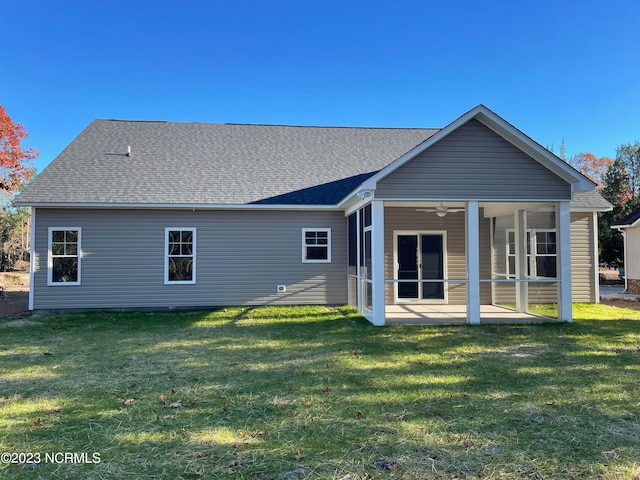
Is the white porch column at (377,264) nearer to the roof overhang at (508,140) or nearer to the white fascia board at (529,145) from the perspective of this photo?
the roof overhang at (508,140)

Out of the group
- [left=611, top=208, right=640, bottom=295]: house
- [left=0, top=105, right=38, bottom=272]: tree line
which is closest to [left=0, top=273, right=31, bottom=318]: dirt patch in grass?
[left=0, top=105, right=38, bottom=272]: tree line

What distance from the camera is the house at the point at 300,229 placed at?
892 centimetres

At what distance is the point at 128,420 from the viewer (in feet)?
12.4

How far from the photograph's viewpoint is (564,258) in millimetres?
8945

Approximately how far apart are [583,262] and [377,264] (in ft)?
Result: 25.5

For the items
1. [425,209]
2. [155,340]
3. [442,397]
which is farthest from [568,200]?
[155,340]

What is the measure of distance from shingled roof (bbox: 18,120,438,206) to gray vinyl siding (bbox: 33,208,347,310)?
462mm

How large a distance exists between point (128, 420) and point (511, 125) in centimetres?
846

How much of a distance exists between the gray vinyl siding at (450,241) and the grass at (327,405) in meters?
4.26

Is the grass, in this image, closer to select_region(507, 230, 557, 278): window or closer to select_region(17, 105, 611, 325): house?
select_region(507, 230, 557, 278): window

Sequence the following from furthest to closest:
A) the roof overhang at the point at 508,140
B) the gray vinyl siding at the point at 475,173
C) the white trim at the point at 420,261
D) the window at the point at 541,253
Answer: the white trim at the point at 420,261 < the window at the point at 541,253 < the gray vinyl siding at the point at 475,173 < the roof overhang at the point at 508,140

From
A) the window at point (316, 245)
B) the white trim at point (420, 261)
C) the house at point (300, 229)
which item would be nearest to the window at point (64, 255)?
the house at point (300, 229)

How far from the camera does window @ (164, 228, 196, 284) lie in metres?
11.5

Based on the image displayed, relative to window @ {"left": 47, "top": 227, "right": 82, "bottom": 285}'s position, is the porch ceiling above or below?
above
